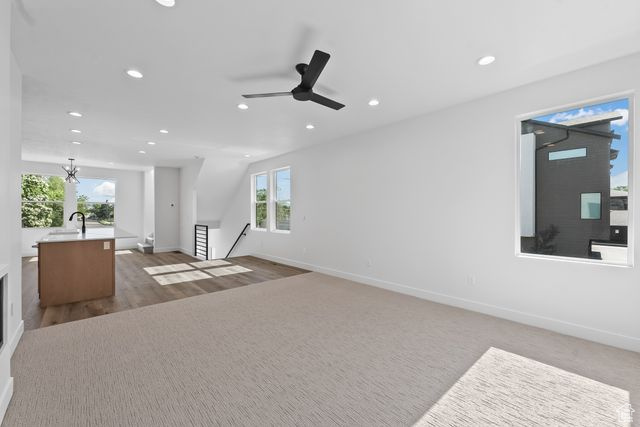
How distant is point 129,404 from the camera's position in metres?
1.79

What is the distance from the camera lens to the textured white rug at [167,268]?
579 centimetres

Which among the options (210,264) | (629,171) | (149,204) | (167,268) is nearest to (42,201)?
(149,204)

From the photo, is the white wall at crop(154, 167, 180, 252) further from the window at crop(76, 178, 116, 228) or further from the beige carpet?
the beige carpet

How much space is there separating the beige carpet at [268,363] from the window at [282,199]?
3.41m

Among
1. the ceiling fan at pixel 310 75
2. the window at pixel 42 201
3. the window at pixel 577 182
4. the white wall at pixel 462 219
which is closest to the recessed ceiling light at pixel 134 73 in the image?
the ceiling fan at pixel 310 75

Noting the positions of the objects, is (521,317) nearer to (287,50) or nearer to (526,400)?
(526,400)

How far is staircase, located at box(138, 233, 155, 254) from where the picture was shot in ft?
26.7

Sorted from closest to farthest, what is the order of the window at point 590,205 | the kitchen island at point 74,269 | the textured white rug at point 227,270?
the window at point 590,205 < the kitchen island at point 74,269 < the textured white rug at point 227,270

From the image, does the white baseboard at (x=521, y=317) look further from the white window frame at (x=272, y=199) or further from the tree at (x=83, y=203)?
the tree at (x=83, y=203)

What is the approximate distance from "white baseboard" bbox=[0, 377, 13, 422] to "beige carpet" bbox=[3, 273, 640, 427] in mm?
36

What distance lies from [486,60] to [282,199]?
5.24 metres

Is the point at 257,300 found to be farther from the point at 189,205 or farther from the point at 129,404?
the point at 189,205

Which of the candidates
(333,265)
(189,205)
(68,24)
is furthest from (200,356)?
(189,205)

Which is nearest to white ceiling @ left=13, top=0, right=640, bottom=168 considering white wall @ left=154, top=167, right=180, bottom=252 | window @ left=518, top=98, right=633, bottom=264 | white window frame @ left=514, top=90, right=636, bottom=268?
white window frame @ left=514, top=90, right=636, bottom=268
